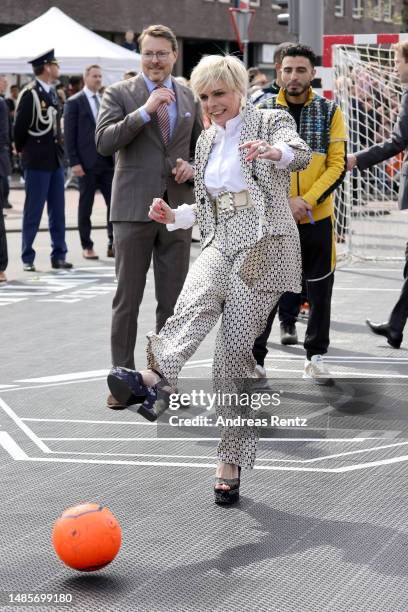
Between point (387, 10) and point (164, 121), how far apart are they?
194ft

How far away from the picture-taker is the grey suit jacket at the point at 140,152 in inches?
278

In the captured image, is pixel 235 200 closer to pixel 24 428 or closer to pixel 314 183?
pixel 24 428

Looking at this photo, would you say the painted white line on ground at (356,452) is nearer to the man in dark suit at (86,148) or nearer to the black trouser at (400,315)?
the black trouser at (400,315)

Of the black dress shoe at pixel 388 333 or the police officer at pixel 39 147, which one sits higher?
the police officer at pixel 39 147

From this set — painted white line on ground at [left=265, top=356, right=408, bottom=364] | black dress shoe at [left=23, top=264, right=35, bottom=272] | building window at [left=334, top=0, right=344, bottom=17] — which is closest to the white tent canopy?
black dress shoe at [left=23, top=264, right=35, bottom=272]

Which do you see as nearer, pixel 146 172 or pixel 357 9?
pixel 146 172

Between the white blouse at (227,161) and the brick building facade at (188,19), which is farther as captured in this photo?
the brick building facade at (188,19)

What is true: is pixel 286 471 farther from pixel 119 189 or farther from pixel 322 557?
pixel 119 189

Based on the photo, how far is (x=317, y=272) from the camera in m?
7.60

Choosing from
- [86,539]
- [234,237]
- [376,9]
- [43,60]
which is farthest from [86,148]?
[376,9]

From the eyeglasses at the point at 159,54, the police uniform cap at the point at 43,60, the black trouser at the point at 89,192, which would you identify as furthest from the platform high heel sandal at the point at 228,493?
the black trouser at the point at 89,192

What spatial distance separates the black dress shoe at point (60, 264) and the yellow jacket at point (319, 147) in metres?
6.57

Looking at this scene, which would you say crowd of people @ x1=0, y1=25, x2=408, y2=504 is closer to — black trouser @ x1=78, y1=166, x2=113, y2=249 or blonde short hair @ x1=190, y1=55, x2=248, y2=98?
blonde short hair @ x1=190, y1=55, x2=248, y2=98

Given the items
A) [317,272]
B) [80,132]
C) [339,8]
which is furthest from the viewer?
[339,8]
